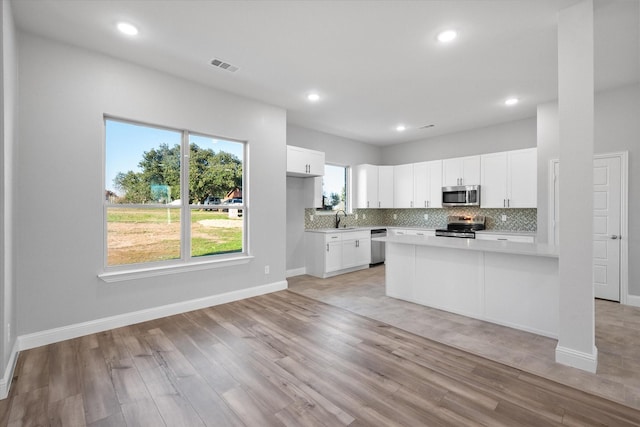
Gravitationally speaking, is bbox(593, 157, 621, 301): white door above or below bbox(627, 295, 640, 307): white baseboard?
above

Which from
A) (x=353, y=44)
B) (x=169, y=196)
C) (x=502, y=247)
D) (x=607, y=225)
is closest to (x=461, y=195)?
(x=607, y=225)

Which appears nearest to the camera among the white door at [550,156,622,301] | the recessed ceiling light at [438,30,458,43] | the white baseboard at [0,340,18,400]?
the white baseboard at [0,340,18,400]

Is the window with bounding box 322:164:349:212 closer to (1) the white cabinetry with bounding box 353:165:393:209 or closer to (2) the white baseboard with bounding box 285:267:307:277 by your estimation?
(1) the white cabinetry with bounding box 353:165:393:209

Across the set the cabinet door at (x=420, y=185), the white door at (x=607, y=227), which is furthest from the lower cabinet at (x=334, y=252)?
the white door at (x=607, y=227)

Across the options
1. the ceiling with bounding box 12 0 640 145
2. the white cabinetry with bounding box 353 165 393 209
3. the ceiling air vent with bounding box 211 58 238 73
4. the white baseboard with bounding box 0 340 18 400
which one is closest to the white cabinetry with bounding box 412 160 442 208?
the white cabinetry with bounding box 353 165 393 209

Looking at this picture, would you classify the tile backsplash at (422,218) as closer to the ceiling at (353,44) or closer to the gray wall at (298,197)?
the gray wall at (298,197)

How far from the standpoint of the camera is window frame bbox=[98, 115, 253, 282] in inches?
129

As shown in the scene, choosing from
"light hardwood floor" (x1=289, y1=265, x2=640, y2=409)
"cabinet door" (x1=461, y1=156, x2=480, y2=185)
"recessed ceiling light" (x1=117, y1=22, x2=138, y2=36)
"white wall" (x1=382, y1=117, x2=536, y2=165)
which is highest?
"recessed ceiling light" (x1=117, y1=22, x2=138, y2=36)

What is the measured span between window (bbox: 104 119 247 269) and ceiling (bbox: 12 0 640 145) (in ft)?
2.82

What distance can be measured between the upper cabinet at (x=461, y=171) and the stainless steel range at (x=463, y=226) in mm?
794

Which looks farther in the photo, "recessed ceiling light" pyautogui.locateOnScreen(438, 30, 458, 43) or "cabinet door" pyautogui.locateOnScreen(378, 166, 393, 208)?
"cabinet door" pyautogui.locateOnScreen(378, 166, 393, 208)

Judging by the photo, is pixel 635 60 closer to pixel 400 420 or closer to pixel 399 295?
pixel 399 295

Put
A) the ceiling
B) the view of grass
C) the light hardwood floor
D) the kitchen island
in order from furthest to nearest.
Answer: the view of grass, the kitchen island, the ceiling, the light hardwood floor

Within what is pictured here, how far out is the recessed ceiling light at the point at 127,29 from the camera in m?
2.71
